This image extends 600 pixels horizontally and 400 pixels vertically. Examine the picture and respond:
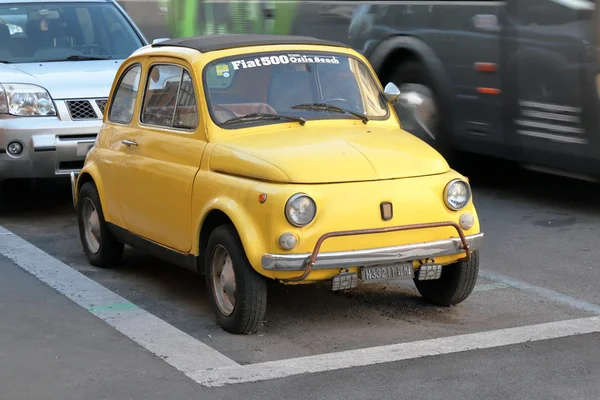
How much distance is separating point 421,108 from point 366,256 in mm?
5743

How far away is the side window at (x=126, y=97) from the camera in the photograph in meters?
8.34

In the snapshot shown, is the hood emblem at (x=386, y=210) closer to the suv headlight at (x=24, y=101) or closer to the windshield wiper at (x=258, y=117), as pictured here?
the windshield wiper at (x=258, y=117)

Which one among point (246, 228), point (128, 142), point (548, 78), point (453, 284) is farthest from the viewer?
point (548, 78)

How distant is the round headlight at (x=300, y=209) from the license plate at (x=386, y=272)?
46cm

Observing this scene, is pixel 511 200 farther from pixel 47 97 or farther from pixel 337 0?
pixel 47 97

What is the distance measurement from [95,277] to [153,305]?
0.98m

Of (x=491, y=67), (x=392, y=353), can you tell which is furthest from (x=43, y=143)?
(x=392, y=353)

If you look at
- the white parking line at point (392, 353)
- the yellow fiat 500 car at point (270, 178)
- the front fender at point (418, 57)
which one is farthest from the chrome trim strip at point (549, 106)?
the white parking line at point (392, 353)

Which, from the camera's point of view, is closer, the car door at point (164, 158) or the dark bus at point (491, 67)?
the car door at point (164, 158)

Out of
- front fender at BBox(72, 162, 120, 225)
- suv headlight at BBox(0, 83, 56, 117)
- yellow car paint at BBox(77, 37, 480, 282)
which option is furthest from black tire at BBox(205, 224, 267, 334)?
suv headlight at BBox(0, 83, 56, 117)

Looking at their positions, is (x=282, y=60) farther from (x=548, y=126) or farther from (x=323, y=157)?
(x=548, y=126)

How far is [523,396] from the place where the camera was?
5555 mm

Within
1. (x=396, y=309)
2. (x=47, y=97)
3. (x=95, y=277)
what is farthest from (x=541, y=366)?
(x=47, y=97)

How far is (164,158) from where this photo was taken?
25.0ft
